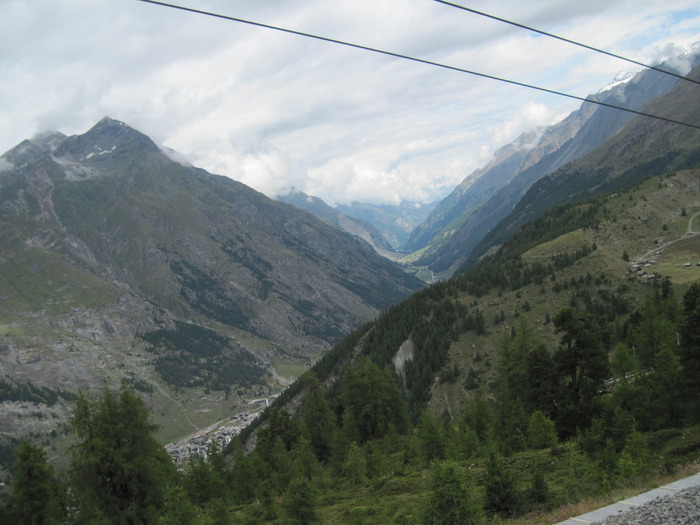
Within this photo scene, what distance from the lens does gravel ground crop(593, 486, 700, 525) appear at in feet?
52.0

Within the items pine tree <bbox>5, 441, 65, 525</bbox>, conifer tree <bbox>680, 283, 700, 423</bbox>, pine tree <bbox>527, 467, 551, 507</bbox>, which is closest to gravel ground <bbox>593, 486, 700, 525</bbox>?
pine tree <bbox>527, 467, 551, 507</bbox>

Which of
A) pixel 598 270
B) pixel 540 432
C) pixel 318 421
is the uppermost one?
pixel 598 270

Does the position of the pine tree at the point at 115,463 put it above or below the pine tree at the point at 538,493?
above

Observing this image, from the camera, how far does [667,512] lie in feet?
53.7

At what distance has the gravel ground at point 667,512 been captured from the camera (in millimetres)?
15852

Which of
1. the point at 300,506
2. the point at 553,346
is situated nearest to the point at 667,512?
the point at 300,506

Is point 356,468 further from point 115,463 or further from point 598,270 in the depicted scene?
point 598,270

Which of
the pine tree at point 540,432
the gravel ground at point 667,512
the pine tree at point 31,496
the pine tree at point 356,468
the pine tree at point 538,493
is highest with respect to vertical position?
the pine tree at point 31,496

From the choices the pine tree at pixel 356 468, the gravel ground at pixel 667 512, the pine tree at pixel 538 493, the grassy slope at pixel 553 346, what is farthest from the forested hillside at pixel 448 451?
the gravel ground at pixel 667 512

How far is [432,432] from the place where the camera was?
5006cm

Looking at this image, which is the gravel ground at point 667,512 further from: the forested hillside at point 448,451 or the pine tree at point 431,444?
the pine tree at point 431,444

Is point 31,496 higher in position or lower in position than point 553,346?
higher

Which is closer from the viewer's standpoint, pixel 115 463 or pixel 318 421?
pixel 115 463

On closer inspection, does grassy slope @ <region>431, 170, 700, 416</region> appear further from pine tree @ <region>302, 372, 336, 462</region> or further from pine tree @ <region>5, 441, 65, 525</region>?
pine tree @ <region>5, 441, 65, 525</region>
